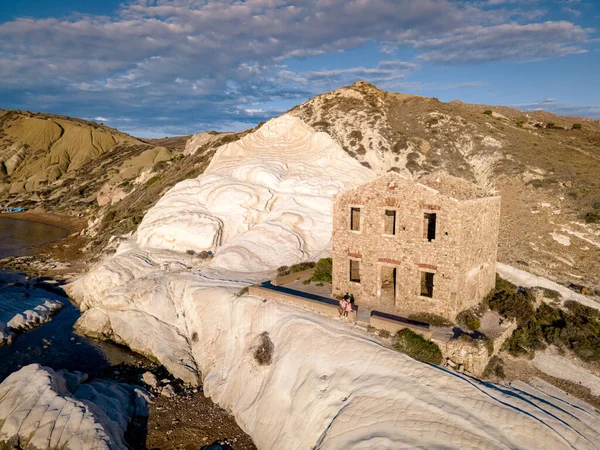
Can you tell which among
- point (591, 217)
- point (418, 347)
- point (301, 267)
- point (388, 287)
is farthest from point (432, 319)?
point (591, 217)

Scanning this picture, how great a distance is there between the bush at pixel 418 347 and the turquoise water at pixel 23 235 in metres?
53.5

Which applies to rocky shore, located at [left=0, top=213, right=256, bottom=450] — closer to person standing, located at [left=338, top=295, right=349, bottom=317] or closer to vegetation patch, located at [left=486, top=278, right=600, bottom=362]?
person standing, located at [left=338, top=295, right=349, bottom=317]

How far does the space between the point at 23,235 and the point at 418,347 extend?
6925 centimetres

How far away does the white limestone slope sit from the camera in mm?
15297

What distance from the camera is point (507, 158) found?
175ft

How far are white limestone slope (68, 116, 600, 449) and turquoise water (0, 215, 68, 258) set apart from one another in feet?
88.4

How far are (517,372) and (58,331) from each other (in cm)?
3004

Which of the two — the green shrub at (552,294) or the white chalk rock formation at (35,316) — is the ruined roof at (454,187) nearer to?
the green shrub at (552,294)

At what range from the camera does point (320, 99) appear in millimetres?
75125

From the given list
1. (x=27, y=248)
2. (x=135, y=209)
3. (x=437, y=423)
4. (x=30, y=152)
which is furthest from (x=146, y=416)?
(x=30, y=152)

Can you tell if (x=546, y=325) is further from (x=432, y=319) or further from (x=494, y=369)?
(x=432, y=319)

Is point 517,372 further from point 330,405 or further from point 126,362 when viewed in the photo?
point 126,362

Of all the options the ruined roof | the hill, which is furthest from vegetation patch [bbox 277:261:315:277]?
the hill

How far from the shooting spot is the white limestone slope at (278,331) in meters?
15.3
